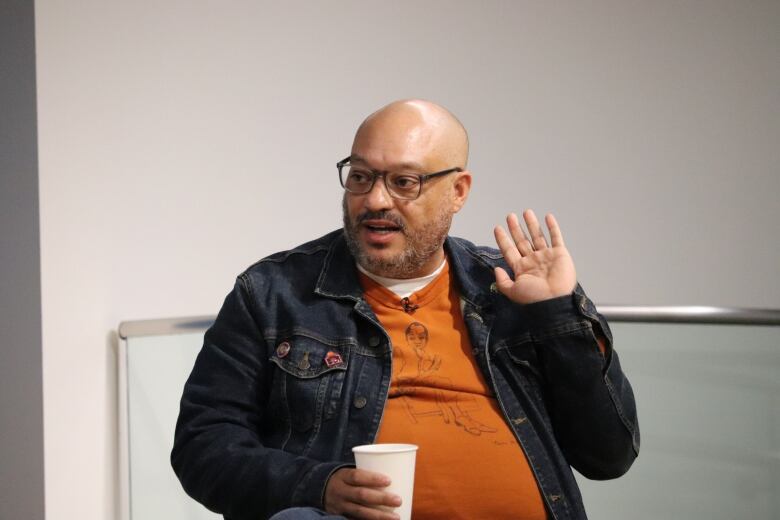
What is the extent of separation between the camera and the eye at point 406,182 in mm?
1811

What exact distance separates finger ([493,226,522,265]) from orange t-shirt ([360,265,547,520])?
0.14m

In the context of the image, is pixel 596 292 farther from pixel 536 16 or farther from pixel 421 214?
pixel 421 214

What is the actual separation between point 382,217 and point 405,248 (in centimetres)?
7

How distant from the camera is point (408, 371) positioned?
171cm

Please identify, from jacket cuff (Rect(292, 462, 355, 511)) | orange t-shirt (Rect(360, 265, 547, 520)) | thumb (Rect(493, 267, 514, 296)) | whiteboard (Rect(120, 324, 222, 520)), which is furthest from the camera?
whiteboard (Rect(120, 324, 222, 520))

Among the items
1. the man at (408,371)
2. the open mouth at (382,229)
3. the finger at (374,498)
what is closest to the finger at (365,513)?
the finger at (374,498)

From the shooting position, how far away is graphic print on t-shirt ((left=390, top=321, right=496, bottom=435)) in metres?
1.67

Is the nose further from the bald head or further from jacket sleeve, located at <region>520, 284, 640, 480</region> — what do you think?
jacket sleeve, located at <region>520, 284, 640, 480</region>

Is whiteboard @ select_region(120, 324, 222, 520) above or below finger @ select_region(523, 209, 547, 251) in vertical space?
below

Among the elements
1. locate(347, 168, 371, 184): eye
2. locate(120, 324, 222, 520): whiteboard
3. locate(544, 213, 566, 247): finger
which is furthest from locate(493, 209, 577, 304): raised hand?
locate(120, 324, 222, 520): whiteboard

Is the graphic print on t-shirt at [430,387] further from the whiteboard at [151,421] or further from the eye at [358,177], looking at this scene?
the whiteboard at [151,421]

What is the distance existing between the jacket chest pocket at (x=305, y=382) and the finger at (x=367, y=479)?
275 mm

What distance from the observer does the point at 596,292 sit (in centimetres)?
362

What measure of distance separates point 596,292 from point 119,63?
6.15ft
